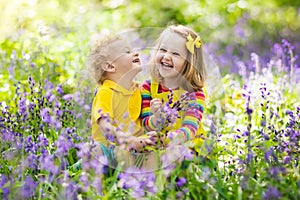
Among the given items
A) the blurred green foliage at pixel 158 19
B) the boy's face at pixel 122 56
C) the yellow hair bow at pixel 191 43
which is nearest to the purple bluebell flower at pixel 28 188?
the boy's face at pixel 122 56

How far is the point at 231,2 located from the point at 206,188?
521cm

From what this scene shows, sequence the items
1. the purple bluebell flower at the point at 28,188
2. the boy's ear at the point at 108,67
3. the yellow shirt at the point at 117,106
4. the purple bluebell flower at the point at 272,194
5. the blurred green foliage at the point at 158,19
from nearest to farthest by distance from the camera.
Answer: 1. the purple bluebell flower at the point at 272,194
2. the purple bluebell flower at the point at 28,188
3. the yellow shirt at the point at 117,106
4. the boy's ear at the point at 108,67
5. the blurred green foliage at the point at 158,19

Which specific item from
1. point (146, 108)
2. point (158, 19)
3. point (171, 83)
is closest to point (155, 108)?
point (146, 108)

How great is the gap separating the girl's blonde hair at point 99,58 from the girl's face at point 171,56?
0.81 feet

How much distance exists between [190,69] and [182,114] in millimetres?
257

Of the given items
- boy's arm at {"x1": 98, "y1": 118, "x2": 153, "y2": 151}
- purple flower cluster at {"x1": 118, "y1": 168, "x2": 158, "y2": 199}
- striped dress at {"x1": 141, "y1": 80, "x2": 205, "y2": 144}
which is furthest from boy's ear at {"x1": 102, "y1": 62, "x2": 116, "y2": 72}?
purple flower cluster at {"x1": 118, "y1": 168, "x2": 158, "y2": 199}

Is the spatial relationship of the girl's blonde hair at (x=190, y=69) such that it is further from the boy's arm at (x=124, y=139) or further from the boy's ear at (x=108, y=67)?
the boy's arm at (x=124, y=139)

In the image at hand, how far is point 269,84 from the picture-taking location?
4391 millimetres

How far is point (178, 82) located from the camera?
2.89 m

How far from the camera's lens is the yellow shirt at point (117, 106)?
275 cm

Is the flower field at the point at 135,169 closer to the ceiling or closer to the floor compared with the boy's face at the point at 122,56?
closer to the floor

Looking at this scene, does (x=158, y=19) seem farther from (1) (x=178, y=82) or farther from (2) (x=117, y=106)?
(2) (x=117, y=106)

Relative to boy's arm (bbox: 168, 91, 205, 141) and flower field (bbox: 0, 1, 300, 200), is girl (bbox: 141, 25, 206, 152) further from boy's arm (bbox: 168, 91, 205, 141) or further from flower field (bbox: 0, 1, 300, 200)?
flower field (bbox: 0, 1, 300, 200)

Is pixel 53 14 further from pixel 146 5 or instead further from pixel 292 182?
pixel 292 182
